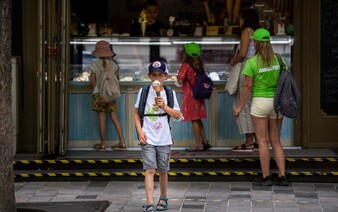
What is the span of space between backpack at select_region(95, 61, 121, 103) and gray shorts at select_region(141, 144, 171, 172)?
115 inches

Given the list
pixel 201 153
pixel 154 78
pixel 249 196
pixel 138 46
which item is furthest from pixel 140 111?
pixel 138 46

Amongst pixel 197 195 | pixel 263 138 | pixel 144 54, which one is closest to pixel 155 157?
pixel 197 195

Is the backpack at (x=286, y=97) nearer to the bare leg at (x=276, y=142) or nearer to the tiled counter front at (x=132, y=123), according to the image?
the bare leg at (x=276, y=142)

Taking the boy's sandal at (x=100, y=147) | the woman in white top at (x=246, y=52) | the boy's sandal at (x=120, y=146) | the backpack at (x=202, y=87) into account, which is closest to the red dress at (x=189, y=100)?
the backpack at (x=202, y=87)

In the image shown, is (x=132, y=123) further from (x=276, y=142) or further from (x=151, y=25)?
(x=276, y=142)

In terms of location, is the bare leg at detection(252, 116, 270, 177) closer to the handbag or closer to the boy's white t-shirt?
the handbag

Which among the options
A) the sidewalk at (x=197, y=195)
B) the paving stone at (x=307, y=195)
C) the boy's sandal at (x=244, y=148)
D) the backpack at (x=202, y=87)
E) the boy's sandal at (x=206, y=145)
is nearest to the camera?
the sidewalk at (x=197, y=195)

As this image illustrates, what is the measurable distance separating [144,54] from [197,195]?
307cm

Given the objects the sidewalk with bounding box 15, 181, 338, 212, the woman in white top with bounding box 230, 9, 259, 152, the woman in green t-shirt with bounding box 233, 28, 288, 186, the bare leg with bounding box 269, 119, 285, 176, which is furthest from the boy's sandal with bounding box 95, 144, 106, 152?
the bare leg with bounding box 269, 119, 285, 176

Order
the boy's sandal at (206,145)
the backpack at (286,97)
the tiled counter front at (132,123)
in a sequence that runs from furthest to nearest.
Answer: the tiled counter front at (132,123) < the boy's sandal at (206,145) < the backpack at (286,97)

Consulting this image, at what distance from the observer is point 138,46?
12.9 metres

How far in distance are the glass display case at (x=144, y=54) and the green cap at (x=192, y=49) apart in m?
0.70

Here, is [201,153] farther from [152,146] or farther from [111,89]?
[152,146]

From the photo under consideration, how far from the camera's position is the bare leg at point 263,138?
423 inches
